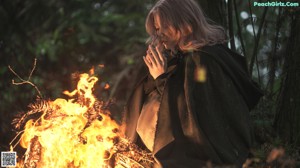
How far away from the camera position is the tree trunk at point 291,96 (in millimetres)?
4355

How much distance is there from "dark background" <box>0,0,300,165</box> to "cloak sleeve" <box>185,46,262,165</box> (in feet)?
0.73

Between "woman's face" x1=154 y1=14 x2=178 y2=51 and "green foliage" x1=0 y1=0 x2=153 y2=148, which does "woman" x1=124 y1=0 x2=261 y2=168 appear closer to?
"woman's face" x1=154 y1=14 x2=178 y2=51

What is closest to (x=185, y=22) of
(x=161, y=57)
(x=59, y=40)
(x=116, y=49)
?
(x=161, y=57)

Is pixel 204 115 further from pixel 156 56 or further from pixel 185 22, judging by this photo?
pixel 185 22

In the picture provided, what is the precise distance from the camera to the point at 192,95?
3777 millimetres

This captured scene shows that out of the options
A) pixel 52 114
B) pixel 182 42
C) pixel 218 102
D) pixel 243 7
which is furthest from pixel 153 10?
pixel 243 7

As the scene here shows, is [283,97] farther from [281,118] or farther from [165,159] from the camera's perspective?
[165,159]

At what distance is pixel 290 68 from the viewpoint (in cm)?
441

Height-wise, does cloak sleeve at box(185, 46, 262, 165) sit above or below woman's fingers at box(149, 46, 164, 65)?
below

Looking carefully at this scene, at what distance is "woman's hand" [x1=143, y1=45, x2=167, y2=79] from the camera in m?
3.94

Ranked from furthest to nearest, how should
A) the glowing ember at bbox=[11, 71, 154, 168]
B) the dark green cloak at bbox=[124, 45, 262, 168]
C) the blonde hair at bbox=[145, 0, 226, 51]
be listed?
the blonde hair at bbox=[145, 0, 226, 51] < the glowing ember at bbox=[11, 71, 154, 168] < the dark green cloak at bbox=[124, 45, 262, 168]

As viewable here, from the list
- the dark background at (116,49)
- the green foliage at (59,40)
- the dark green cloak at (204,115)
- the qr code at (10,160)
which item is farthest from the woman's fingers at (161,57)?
the green foliage at (59,40)

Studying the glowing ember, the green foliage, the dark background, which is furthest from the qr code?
the green foliage

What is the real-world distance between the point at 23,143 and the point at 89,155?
684 millimetres
